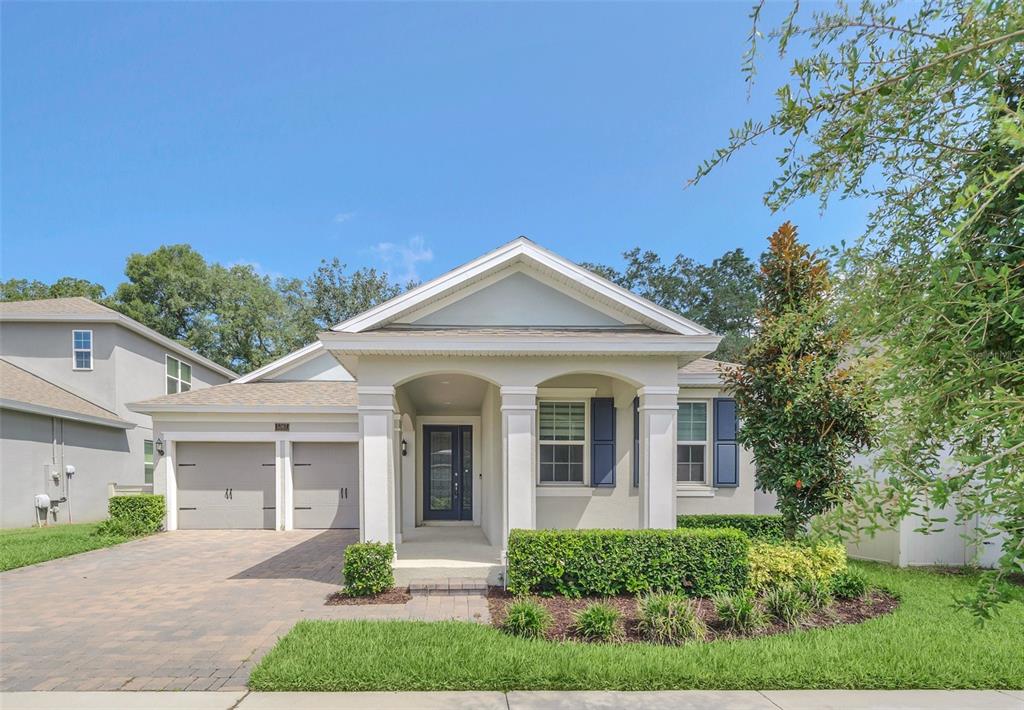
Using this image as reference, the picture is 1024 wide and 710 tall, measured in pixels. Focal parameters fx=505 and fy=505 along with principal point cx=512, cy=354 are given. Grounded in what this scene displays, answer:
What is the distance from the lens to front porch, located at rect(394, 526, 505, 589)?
24.1ft

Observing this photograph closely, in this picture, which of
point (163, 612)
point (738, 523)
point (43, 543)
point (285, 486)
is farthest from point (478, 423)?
point (43, 543)

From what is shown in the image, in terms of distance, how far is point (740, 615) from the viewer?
219 inches

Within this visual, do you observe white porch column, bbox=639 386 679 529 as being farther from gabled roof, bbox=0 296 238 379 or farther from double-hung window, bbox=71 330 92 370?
double-hung window, bbox=71 330 92 370

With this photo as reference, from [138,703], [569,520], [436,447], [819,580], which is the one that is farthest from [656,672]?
[436,447]

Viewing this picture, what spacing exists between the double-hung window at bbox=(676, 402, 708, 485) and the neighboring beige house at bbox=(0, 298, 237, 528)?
44.4 feet

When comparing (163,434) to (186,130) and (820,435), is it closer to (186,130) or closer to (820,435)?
(186,130)

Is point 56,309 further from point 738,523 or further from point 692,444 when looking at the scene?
point 738,523

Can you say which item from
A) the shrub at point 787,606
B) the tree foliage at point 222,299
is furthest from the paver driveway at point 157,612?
the tree foliage at point 222,299

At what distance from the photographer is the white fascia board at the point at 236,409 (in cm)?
1229

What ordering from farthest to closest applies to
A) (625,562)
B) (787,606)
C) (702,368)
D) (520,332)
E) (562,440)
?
(702,368) → (562,440) → (520,332) → (625,562) → (787,606)

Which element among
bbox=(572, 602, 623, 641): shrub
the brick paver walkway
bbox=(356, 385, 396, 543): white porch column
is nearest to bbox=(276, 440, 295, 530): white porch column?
the brick paver walkway

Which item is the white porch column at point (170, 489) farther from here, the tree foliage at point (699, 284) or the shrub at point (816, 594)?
the tree foliage at point (699, 284)

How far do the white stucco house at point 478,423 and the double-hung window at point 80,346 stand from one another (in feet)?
17.1

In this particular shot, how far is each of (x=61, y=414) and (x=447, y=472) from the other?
411 inches
